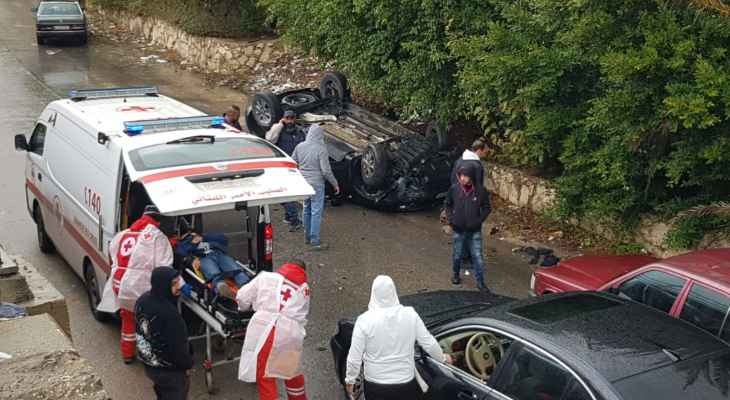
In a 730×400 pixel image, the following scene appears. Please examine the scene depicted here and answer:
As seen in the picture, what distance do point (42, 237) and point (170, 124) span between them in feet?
10.1

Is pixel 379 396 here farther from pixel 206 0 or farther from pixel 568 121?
pixel 206 0

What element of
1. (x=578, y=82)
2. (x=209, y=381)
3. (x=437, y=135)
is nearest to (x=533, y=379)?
(x=209, y=381)

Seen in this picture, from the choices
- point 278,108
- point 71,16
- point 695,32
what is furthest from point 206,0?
point 695,32

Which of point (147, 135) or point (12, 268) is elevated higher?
point (147, 135)

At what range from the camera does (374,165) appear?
12023 mm

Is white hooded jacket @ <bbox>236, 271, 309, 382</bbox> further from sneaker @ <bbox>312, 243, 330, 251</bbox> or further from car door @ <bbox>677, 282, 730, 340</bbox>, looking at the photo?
sneaker @ <bbox>312, 243, 330, 251</bbox>

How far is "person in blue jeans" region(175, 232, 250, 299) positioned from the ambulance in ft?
0.90

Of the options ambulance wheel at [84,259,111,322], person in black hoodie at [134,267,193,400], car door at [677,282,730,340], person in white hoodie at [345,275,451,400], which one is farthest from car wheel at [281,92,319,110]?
person in white hoodie at [345,275,451,400]

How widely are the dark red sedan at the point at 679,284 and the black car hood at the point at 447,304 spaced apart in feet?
3.43

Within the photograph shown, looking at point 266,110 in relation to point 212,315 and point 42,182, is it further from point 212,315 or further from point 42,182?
point 212,315

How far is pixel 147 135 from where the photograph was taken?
8.18 metres

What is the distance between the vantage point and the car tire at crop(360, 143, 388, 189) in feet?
39.2

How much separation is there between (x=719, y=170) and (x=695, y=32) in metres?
1.61

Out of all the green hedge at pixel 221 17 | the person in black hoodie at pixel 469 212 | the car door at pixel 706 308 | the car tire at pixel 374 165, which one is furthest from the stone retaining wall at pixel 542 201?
the green hedge at pixel 221 17
